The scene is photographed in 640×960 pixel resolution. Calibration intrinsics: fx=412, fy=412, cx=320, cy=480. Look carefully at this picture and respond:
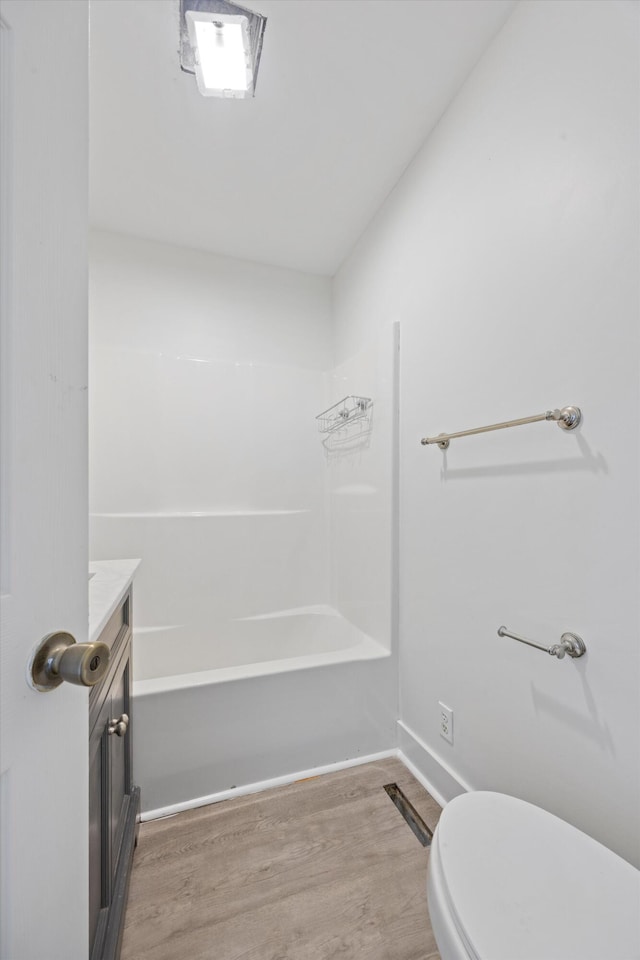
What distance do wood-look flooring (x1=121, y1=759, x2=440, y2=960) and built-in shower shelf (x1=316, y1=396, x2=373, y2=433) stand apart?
5.49 feet

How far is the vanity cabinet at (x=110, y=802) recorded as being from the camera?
2.73 ft

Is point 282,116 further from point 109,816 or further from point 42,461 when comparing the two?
point 109,816

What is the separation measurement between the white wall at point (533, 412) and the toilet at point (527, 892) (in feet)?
0.58

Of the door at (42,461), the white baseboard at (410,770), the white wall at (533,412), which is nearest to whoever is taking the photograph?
the door at (42,461)

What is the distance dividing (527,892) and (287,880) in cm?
81

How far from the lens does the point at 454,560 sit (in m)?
1.50

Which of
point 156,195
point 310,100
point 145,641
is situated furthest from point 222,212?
point 145,641

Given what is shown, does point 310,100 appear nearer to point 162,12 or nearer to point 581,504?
point 162,12

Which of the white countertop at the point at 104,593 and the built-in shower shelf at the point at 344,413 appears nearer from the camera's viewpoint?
the white countertop at the point at 104,593

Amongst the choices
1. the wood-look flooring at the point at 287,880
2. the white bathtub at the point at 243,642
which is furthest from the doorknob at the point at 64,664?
the white bathtub at the point at 243,642

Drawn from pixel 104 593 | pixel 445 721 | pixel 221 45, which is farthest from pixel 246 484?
pixel 221 45

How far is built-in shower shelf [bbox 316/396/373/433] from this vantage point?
7.08 feet

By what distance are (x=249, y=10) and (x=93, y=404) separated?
171 cm

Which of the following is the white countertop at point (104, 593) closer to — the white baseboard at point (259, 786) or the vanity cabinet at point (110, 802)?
the vanity cabinet at point (110, 802)
